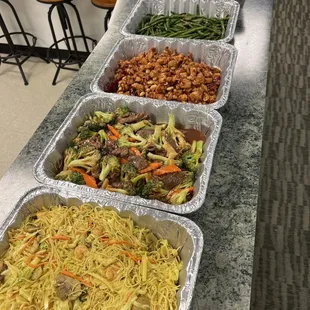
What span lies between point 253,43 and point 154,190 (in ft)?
4.13

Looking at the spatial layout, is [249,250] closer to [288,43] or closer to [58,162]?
[58,162]

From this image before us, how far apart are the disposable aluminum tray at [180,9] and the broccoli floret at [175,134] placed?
2.74 ft

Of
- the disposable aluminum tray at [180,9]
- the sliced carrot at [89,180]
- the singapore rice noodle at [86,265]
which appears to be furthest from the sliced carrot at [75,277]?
the disposable aluminum tray at [180,9]

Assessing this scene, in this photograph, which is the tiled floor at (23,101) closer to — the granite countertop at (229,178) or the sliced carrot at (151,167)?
the granite countertop at (229,178)

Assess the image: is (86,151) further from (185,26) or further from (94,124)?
(185,26)

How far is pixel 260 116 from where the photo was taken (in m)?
1.60

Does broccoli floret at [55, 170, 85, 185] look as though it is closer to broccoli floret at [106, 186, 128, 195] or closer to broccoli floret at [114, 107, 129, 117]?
broccoli floret at [106, 186, 128, 195]

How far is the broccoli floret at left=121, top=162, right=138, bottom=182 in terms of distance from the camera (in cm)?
129

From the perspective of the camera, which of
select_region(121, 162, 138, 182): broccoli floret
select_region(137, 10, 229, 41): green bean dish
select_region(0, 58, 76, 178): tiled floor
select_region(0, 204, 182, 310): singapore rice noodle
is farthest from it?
select_region(0, 58, 76, 178): tiled floor

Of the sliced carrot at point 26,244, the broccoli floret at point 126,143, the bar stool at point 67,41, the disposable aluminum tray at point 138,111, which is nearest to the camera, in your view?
the sliced carrot at point 26,244

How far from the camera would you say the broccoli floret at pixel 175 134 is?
1445 mm

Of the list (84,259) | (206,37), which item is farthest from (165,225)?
(206,37)

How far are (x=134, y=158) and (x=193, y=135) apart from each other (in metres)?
0.33

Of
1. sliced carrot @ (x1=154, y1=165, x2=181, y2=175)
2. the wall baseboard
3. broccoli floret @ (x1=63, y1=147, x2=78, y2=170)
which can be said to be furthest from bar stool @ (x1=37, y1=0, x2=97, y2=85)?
sliced carrot @ (x1=154, y1=165, x2=181, y2=175)
